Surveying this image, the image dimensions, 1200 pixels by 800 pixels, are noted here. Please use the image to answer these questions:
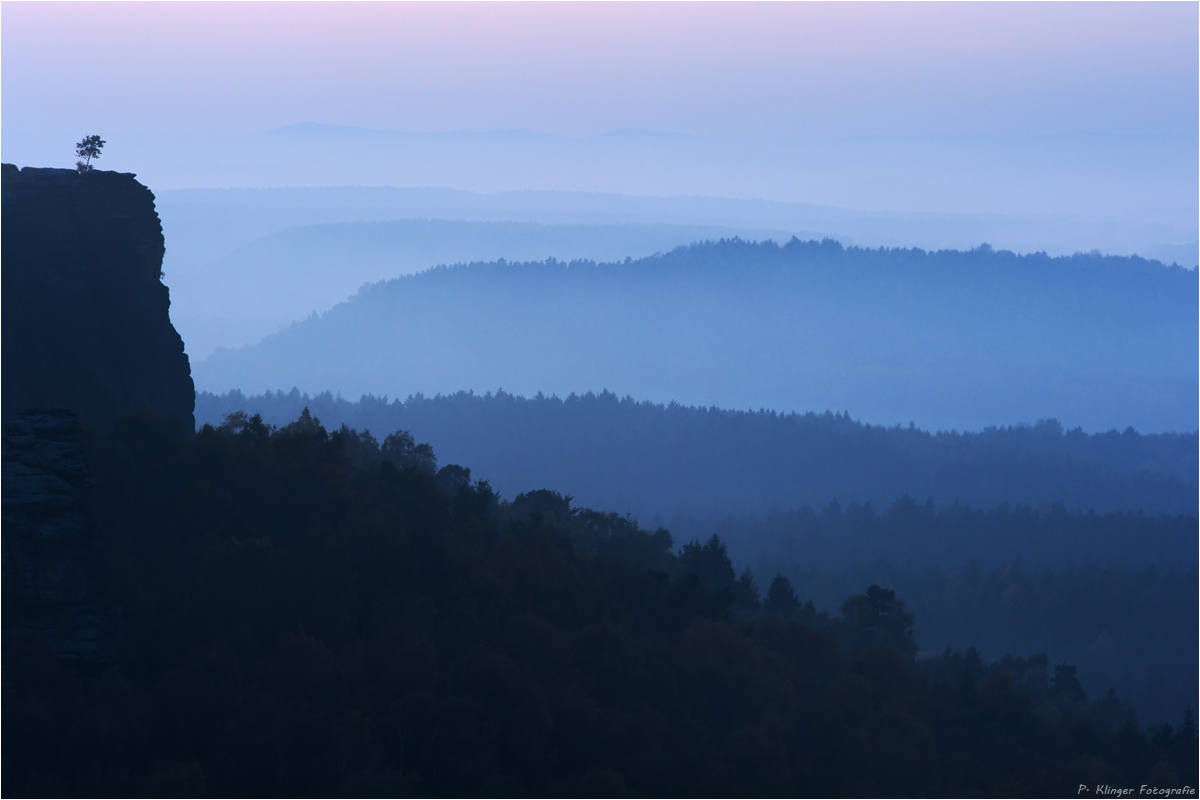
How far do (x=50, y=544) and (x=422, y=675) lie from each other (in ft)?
38.7

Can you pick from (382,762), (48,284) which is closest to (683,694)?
(382,762)

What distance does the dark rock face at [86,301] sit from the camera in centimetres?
4472

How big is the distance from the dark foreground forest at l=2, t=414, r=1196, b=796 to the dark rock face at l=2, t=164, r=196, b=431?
10.4 feet

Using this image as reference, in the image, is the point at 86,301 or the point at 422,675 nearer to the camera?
the point at 422,675

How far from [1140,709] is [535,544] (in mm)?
71837

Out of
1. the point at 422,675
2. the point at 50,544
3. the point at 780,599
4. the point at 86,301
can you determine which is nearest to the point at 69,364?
the point at 86,301

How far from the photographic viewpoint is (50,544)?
3694 centimetres

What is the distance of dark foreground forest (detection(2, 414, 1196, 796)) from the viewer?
34.0 m

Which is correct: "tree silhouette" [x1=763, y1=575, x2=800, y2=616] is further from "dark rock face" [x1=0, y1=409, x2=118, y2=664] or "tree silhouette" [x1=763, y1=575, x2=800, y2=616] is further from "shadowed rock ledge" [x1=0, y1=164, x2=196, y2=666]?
"dark rock face" [x1=0, y1=409, x2=118, y2=664]

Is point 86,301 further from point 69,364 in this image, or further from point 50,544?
point 50,544

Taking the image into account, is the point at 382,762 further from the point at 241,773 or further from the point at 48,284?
the point at 48,284

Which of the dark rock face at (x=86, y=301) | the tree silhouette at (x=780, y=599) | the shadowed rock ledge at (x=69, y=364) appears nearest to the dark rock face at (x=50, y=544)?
the shadowed rock ledge at (x=69, y=364)

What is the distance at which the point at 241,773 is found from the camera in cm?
3359

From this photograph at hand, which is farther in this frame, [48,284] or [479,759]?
[48,284]
